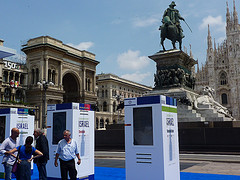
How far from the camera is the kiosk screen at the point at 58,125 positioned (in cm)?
820

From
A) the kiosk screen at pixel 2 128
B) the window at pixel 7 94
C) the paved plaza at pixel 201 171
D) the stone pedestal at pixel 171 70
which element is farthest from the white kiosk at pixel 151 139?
the window at pixel 7 94

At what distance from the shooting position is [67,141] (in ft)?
21.6

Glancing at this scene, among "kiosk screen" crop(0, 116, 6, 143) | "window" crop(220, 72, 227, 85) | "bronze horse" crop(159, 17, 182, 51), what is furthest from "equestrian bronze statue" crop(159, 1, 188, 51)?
"window" crop(220, 72, 227, 85)

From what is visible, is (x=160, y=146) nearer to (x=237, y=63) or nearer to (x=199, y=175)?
(x=199, y=175)

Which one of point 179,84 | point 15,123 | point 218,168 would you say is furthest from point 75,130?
point 179,84

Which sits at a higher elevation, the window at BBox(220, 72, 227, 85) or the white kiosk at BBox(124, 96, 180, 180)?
the window at BBox(220, 72, 227, 85)

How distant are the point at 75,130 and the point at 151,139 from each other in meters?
2.60

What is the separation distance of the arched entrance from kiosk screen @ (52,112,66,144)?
46.4 m

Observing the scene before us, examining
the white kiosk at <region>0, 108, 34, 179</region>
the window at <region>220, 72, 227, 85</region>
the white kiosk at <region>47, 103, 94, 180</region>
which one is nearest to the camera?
the white kiosk at <region>47, 103, 94, 180</region>

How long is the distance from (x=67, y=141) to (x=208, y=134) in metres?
9.37

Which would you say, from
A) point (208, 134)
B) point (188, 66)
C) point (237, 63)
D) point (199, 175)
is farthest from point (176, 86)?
point (237, 63)

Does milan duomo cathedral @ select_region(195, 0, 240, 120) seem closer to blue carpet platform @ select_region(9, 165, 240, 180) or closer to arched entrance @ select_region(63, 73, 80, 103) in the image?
arched entrance @ select_region(63, 73, 80, 103)

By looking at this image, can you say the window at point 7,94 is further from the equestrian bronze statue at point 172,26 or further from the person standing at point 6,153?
the person standing at point 6,153

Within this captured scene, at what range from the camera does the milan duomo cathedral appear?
7538 centimetres
